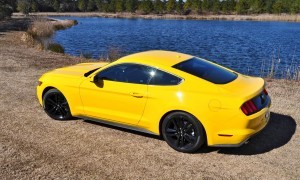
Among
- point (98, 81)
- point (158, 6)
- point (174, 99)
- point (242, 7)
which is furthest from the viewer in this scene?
point (158, 6)

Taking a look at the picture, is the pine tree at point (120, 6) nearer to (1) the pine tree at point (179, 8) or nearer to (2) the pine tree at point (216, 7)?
(1) the pine tree at point (179, 8)

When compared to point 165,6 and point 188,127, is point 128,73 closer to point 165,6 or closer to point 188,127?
point 188,127

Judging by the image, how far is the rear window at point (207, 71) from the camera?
6.00 metres

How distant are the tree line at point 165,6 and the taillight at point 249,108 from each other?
8138 centimetres

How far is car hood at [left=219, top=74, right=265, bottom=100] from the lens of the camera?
5598mm

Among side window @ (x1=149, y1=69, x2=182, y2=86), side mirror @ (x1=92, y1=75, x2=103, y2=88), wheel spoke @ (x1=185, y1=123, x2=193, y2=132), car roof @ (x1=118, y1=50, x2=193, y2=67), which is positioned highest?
car roof @ (x1=118, y1=50, x2=193, y2=67)

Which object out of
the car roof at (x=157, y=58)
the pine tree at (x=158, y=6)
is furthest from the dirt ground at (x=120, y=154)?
the pine tree at (x=158, y=6)

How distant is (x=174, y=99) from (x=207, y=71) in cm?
91

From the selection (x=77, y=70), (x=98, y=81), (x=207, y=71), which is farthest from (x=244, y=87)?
(x=77, y=70)

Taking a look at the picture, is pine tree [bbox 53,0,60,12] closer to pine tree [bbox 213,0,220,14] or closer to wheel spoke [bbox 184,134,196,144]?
pine tree [bbox 213,0,220,14]

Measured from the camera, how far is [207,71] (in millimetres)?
6242

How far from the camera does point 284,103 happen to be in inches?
348

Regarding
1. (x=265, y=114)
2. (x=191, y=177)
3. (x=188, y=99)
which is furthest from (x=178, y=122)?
(x=265, y=114)

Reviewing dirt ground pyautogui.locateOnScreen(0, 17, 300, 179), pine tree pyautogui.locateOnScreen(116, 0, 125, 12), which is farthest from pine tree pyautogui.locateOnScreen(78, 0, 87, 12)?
dirt ground pyautogui.locateOnScreen(0, 17, 300, 179)
